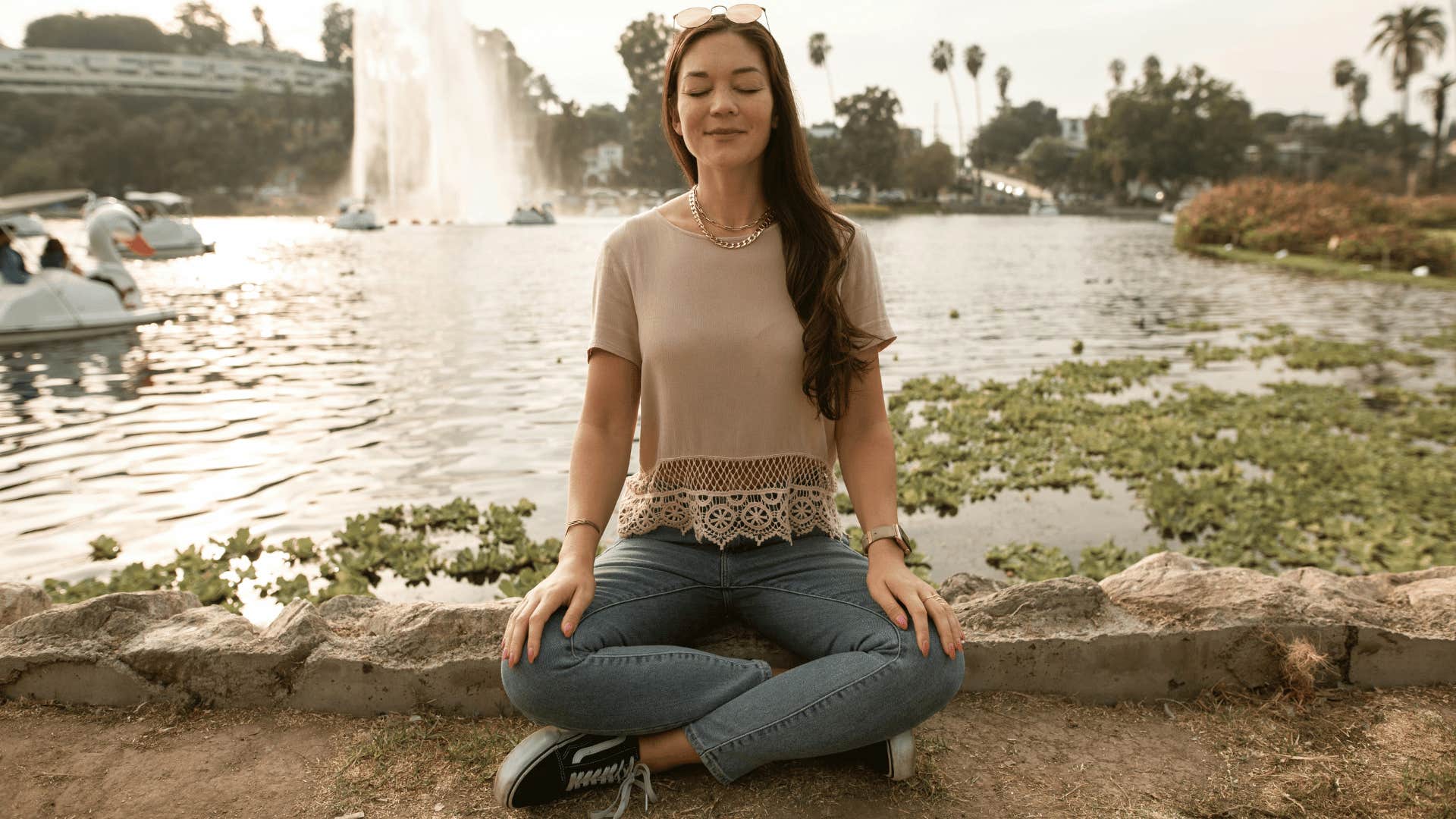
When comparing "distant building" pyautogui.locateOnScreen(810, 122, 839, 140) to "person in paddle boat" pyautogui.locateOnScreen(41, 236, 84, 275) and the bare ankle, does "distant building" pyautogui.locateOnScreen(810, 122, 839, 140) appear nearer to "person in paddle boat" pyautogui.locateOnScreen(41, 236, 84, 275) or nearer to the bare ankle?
"person in paddle boat" pyautogui.locateOnScreen(41, 236, 84, 275)

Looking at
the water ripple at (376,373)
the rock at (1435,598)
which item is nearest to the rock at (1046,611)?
the rock at (1435,598)

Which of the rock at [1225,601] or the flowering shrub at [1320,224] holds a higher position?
the flowering shrub at [1320,224]

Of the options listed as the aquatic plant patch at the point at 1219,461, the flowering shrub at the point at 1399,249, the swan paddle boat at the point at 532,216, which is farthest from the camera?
the swan paddle boat at the point at 532,216

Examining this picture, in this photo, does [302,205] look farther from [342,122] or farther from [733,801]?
[733,801]

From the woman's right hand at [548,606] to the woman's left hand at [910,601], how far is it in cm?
77

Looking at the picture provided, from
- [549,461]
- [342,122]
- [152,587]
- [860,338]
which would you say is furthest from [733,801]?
[342,122]

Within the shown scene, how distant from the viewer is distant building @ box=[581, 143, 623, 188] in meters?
104

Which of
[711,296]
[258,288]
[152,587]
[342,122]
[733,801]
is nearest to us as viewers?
[733,801]

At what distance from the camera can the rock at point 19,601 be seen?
3639 mm

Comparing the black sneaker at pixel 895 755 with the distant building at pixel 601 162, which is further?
the distant building at pixel 601 162

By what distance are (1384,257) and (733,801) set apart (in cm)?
2675

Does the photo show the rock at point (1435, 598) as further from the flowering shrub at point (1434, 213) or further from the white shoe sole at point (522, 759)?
the flowering shrub at point (1434, 213)

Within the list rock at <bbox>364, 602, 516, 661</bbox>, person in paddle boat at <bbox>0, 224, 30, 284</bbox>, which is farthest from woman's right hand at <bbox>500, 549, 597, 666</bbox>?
person in paddle boat at <bbox>0, 224, 30, 284</bbox>

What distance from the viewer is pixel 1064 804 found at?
8.06 feet
